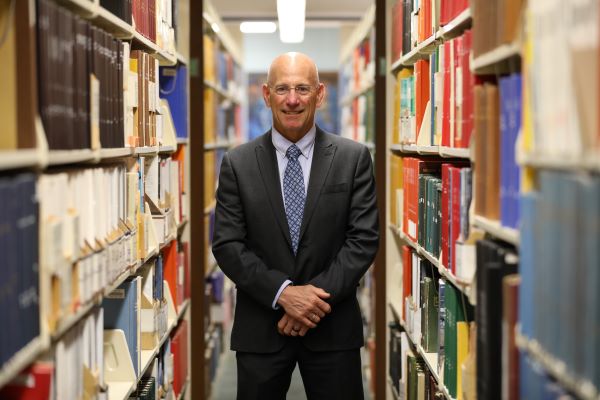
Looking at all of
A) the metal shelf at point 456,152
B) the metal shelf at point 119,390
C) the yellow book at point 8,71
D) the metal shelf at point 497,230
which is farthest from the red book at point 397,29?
the yellow book at point 8,71

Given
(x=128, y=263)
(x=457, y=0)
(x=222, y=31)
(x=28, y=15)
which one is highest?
(x=222, y=31)

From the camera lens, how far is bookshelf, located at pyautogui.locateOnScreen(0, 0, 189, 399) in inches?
65.2

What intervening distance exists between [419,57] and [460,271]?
5.00 ft

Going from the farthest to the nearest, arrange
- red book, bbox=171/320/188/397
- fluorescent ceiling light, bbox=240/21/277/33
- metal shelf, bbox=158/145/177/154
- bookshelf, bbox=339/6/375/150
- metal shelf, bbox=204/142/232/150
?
1. fluorescent ceiling light, bbox=240/21/277/33
2. bookshelf, bbox=339/6/375/150
3. metal shelf, bbox=204/142/232/150
4. red book, bbox=171/320/188/397
5. metal shelf, bbox=158/145/177/154

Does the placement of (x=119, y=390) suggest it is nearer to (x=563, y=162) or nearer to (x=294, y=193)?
(x=294, y=193)

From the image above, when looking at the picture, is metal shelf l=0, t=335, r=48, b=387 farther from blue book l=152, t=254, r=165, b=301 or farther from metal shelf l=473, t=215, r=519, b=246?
blue book l=152, t=254, r=165, b=301

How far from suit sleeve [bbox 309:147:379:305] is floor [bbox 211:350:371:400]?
2370mm

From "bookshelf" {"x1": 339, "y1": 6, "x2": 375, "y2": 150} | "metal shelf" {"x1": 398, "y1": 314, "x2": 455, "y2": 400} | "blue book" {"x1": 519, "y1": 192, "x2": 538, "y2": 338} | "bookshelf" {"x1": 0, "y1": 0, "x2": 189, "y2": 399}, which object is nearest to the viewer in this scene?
"blue book" {"x1": 519, "y1": 192, "x2": 538, "y2": 338}

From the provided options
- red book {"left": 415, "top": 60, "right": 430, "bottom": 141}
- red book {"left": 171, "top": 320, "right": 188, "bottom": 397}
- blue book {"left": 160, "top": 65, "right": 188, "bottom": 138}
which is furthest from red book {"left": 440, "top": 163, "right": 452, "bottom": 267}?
blue book {"left": 160, "top": 65, "right": 188, "bottom": 138}

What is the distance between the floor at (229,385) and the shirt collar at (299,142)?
2524mm

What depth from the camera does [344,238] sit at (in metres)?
3.01

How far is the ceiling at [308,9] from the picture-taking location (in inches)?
258

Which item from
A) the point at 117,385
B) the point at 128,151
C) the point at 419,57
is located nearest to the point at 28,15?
the point at 128,151

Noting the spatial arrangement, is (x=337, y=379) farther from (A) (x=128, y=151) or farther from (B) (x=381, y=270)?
(B) (x=381, y=270)
